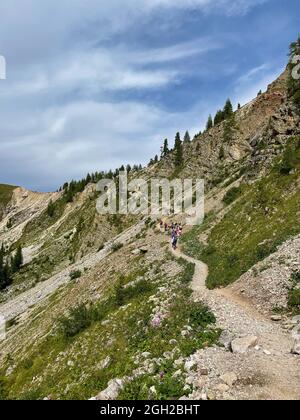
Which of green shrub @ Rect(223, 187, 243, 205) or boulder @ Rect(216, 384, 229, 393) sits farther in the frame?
green shrub @ Rect(223, 187, 243, 205)

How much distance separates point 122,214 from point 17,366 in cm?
6741

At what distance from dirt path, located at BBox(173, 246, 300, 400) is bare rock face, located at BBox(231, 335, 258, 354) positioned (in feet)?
0.68

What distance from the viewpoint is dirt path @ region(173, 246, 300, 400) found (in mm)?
12250

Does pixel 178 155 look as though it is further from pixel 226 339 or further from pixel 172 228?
pixel 226 339

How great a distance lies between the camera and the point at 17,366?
98.8 feet

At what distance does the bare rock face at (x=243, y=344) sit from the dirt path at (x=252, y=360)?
0.68ft

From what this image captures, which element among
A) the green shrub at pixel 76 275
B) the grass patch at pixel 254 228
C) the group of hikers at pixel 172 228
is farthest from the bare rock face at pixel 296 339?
the green shrub at pixel 76 275

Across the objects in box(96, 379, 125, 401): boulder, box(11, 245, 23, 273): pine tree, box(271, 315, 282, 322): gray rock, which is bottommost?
box(11, 245, 23, 273): pine tree

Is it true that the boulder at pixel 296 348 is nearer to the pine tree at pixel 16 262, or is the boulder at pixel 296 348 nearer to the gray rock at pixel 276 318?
the gray rock at pixel 276 318

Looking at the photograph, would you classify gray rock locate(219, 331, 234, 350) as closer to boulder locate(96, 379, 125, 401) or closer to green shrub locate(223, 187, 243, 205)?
boulder locate(96, 379, 125, 401)

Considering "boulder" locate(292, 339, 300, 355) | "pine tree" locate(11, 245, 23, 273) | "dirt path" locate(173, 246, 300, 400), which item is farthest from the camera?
"pine tree" locate(11, 245, 23, 273)

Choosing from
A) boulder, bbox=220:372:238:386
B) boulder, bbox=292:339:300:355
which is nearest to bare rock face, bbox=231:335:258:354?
boulder, bbox=292:339:300:355

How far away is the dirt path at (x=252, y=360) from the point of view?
1225cm

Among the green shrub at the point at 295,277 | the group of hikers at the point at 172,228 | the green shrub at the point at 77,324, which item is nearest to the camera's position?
the green shrub at the point at 295,277
